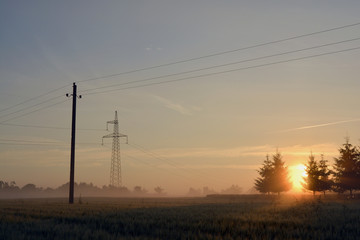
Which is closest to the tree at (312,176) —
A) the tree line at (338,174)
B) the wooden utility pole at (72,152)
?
the tree line at (338,174)

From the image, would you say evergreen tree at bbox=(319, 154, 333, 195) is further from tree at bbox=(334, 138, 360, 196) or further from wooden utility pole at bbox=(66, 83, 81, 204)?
wooden utility pole at bbox=(66, 83, 81, 204)

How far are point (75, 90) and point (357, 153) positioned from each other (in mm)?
41727

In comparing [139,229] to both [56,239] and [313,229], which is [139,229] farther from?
[313,229]

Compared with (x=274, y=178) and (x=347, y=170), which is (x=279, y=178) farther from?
(x=347, y=170)

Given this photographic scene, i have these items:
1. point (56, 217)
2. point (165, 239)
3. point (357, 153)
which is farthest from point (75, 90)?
point (357, 153)

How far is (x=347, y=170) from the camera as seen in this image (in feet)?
186

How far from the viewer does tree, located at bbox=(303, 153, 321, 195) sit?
59156 mm

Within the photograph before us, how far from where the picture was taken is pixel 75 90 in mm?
48250

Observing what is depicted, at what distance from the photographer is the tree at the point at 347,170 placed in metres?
56.1

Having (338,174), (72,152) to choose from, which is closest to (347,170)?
(338,174)

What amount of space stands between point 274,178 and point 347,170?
1647 centimetres

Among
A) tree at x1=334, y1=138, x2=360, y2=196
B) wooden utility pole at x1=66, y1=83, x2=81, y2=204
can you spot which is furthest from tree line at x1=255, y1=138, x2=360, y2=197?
wooden utility pole at x1=66, y1=83, x2=81, y2=204

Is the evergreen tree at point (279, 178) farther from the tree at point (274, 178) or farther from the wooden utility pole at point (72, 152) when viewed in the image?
the wooden utility pole at point (72, 152)

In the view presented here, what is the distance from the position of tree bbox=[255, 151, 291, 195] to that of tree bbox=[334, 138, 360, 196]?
45.3ft
